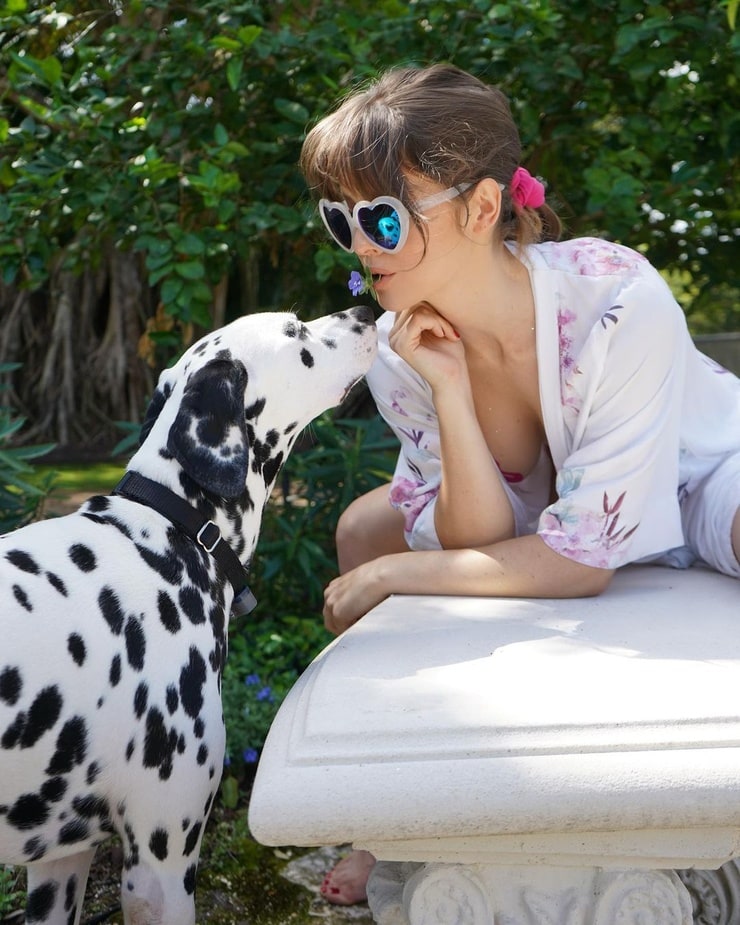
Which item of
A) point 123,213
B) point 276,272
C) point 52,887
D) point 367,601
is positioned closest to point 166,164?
point 123,213

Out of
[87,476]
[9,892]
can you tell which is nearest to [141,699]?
[9,892]

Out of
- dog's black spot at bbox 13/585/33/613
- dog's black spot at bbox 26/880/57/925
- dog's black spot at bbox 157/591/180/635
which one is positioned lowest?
dog's black spot at bbox 26/880/57/925

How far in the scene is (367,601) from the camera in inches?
106

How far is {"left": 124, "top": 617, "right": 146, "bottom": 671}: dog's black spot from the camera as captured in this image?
6.91 feet

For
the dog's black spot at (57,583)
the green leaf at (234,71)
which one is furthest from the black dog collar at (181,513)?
the green leaf at (234,71)

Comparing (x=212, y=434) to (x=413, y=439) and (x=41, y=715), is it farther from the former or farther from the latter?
(x=413, y=439)

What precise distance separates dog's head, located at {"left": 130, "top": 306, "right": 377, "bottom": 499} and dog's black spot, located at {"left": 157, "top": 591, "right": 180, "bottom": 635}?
26cm

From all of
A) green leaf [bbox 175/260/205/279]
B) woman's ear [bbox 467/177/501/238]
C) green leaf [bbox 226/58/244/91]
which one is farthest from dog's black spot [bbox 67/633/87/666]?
green leaf [bbox 226/58/244/91]

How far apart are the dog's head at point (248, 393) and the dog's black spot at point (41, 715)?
0.55 meters

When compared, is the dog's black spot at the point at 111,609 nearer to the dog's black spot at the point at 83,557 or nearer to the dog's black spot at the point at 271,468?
the dog's black spot at the point at 83,557

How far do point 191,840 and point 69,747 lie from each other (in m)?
0.33

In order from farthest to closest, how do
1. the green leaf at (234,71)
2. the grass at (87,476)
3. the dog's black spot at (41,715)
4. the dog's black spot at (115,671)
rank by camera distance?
1. the grass at (87,476)
2. the green leaf at (234,71)
3. the dog's black spot at (115,671)
4. the dog's black spot at (41,715)

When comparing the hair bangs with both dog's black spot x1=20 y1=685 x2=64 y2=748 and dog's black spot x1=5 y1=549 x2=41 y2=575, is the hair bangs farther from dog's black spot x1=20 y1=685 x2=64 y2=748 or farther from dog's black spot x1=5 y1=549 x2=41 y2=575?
dog's black spot x1=20 y1=685 x2=64 y2=748

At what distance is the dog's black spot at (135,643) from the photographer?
211 centimetres
